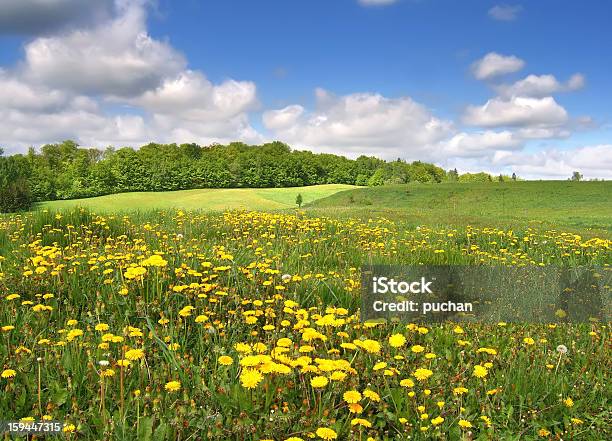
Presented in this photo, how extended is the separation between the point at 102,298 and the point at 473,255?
640 centimetres

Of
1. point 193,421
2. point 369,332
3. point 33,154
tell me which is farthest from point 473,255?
point 33,154

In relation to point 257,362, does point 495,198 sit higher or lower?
higher

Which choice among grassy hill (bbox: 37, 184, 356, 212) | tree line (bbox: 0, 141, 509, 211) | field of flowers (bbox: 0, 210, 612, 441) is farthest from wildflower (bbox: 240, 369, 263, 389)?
tree line (bbox: 0, 141, 509, 211)

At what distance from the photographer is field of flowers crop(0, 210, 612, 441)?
2.83 meters

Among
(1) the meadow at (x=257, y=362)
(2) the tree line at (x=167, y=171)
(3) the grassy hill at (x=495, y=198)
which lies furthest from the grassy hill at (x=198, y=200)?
(1) the meadow at (x=257, y=362)

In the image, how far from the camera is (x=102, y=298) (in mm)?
4703

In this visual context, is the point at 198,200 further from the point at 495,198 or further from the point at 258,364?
the point at 258,364

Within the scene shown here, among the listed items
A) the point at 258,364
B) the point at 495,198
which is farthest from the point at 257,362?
the point at 495,198

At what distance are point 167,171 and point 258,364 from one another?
84380 mm

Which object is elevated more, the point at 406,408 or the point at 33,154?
the point at 33,154

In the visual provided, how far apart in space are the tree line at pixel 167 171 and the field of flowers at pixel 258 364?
54247 mm

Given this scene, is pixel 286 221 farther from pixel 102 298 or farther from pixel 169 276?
pixel 102 298

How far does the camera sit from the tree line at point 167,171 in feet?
249

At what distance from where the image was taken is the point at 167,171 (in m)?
83.0
